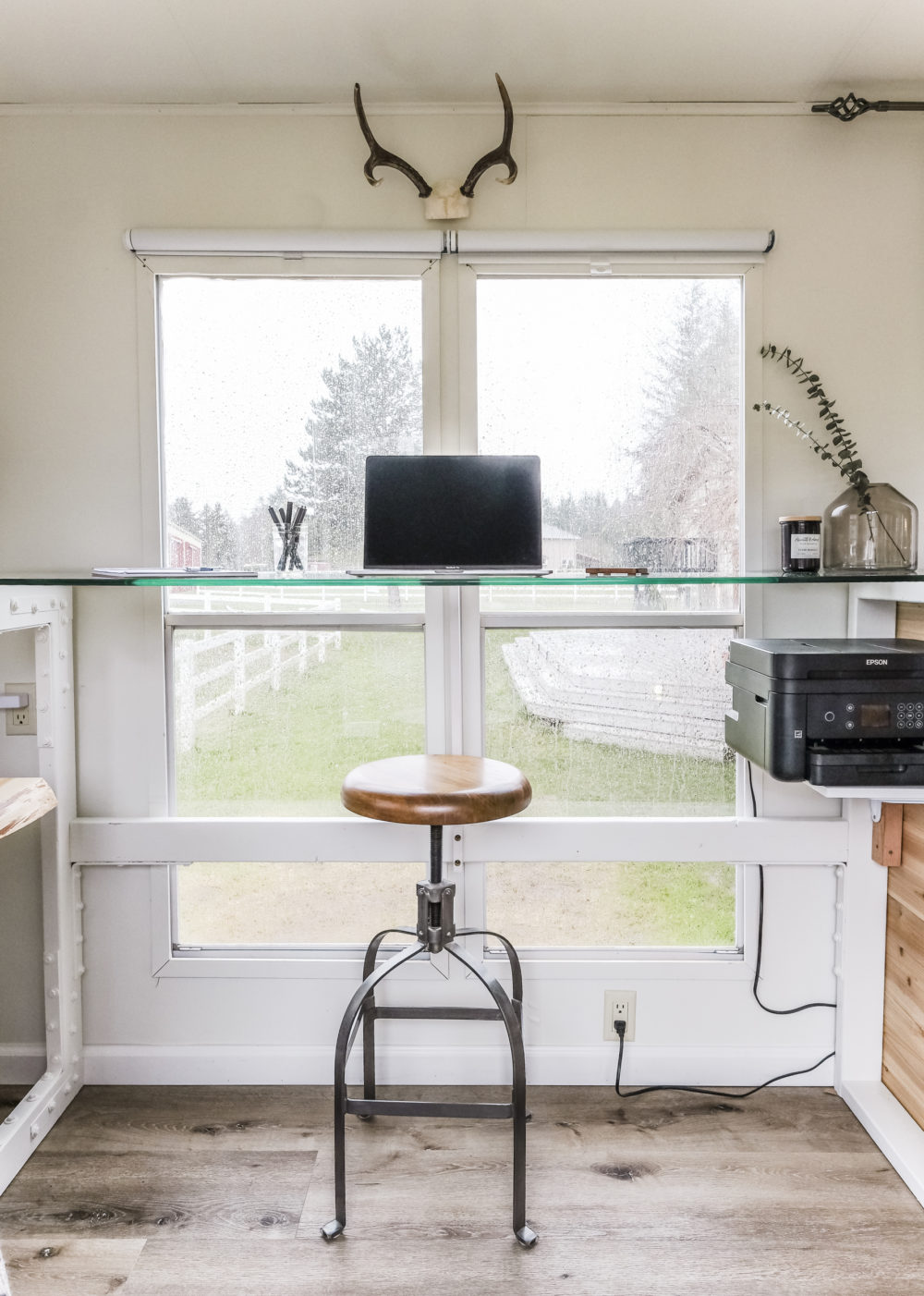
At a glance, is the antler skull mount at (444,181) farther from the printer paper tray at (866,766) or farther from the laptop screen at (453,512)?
the printer paper tray at (866,766)

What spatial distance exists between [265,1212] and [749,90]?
2.56m

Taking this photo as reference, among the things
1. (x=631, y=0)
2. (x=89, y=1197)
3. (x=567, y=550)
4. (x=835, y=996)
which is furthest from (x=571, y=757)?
(x=631, y=0)

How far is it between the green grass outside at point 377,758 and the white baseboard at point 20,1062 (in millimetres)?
448

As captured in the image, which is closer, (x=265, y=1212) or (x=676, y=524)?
(x=265, y=1212)

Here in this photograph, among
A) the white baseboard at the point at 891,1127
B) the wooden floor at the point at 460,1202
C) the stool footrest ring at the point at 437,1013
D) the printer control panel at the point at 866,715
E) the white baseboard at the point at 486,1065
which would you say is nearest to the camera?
the wooden floor at the point at 460,1202

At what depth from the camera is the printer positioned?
152cm

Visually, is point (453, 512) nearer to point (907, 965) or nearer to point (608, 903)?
point (608, 903)

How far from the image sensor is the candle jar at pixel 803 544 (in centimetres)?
178


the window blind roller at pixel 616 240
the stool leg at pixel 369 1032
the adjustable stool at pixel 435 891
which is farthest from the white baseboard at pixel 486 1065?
the window blind roller at pixel 616 240

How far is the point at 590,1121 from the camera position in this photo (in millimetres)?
1840

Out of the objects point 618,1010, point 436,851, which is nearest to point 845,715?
point 436,851

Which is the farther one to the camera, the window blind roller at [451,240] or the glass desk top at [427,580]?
the window blind roller at [451,240]

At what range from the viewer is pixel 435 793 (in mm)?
1454

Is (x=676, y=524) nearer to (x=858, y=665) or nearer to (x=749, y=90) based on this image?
(x=858, y=665)
